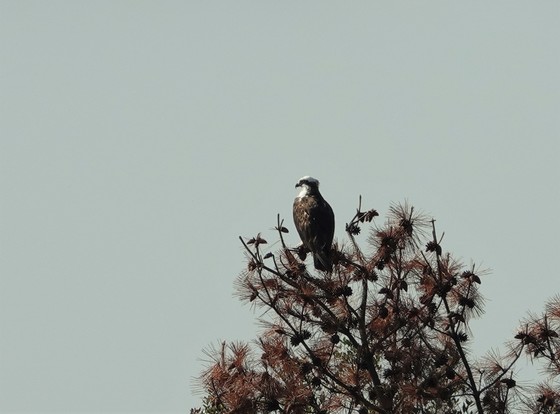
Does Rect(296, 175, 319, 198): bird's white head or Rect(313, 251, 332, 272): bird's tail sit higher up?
Rect(296, 175, 319, 198): bird's white head

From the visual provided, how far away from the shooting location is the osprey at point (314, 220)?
14846 mm

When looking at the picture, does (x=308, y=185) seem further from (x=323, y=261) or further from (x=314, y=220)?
(x=323, y=261)

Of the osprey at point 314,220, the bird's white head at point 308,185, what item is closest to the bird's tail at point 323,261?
the osprey at point 314,220

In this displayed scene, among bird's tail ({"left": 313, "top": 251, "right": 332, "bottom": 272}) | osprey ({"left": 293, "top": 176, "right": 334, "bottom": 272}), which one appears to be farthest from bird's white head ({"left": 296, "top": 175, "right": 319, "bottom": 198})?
bird's tail ({"left": 313, "top": 251, "right": 332, "bottom": 272})

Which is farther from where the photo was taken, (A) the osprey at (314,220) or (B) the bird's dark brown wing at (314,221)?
(B) the bird's dark brown wing at (314,221)

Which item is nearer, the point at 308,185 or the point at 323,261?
the point at 323,261

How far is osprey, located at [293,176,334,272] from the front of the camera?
14.8 meters

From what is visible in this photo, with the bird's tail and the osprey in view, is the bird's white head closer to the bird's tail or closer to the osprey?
the osprey

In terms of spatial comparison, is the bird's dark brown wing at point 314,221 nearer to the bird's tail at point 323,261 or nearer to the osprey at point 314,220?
the osprey at point 314,220

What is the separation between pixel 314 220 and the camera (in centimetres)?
1702

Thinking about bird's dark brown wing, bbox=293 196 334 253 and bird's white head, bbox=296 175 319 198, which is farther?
bird's white head, bbox=296 175 319 198

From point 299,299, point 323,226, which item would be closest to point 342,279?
point 299,299

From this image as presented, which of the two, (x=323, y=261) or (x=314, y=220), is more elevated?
(x=314, y=220)

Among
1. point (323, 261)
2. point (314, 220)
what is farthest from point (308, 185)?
point (323, 261)
